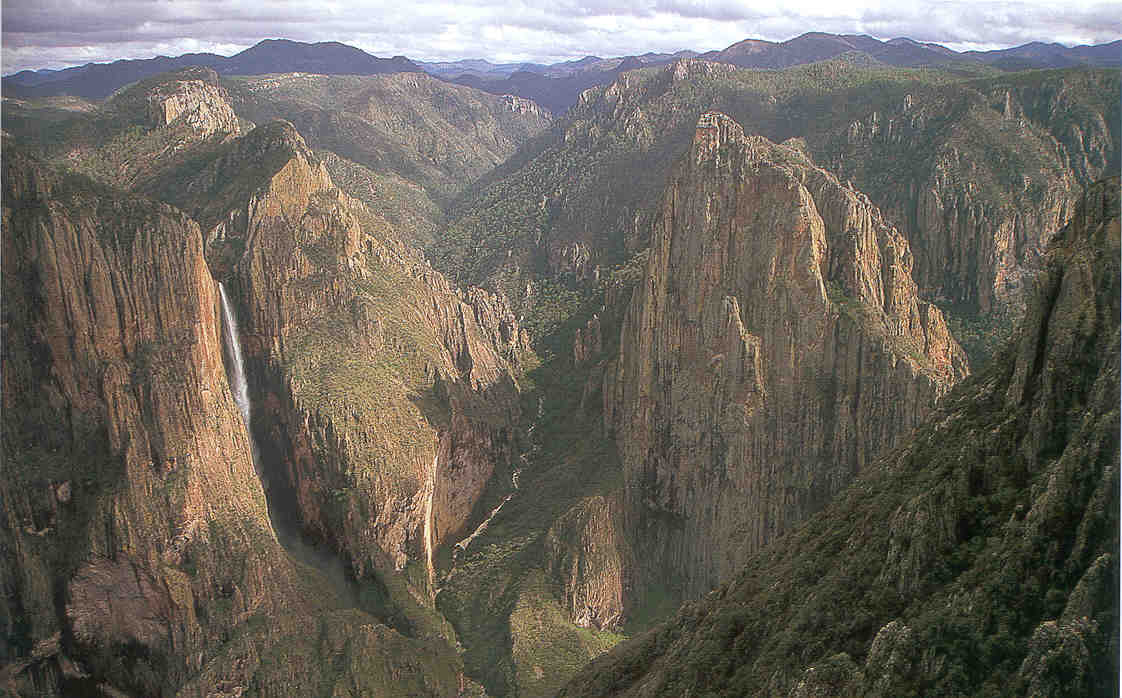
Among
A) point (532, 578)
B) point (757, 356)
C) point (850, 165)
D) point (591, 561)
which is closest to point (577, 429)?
point (591, 561)

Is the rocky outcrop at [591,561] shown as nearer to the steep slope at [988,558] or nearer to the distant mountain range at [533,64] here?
the distant mountain range at [533,64]


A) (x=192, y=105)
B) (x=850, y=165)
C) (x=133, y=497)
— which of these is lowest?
(x=133, y=497)

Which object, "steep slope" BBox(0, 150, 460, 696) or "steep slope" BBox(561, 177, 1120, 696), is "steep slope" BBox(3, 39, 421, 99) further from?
"steep slope" BBox(561, 177, 1120, 696)

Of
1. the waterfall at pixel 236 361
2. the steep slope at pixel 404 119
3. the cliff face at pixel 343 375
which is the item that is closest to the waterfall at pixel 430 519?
the cliff face at pixel 343 375

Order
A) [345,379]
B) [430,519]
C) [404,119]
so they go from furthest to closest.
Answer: [404,119] → [430,519] → [345,379]

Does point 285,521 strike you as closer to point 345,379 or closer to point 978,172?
point 345,379

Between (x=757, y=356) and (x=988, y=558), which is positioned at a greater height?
(x=988, y=558)
